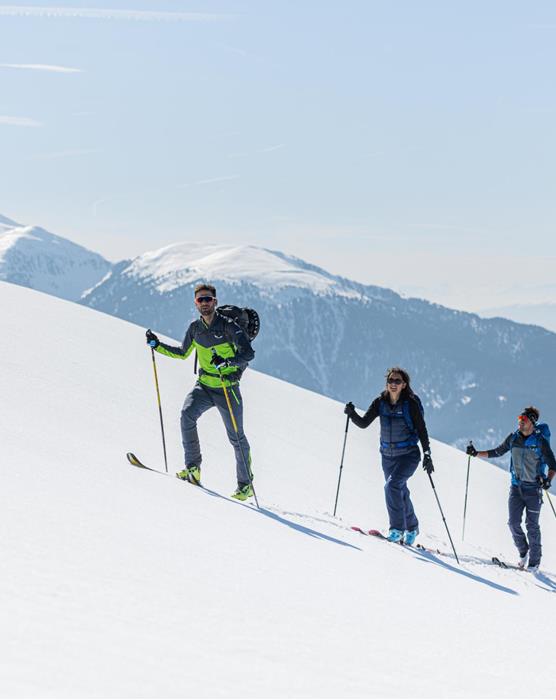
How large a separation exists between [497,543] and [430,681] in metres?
11.9

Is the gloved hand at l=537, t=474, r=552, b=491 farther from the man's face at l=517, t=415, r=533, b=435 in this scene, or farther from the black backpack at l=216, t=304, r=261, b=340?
the black backpack at l=216, t=304, r=261, b=340

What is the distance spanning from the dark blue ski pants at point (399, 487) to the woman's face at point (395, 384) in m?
0.87

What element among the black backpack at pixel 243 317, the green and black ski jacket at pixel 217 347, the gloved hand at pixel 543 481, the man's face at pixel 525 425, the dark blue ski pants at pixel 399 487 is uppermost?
the black backpack at pixel 243 317

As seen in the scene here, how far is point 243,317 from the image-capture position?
909cm

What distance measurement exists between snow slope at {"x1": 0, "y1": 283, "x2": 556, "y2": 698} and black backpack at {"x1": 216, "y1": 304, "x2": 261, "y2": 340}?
2.08 meters

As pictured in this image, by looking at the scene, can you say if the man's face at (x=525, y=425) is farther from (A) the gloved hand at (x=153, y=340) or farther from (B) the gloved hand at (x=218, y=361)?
(A) the gloved hand at (x=153, y=340)

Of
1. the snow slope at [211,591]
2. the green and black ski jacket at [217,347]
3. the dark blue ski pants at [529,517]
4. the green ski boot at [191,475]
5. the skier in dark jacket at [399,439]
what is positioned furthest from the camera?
the dark blue ski pants at [529,517]

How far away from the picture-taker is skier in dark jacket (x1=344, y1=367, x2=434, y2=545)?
9.41 metres

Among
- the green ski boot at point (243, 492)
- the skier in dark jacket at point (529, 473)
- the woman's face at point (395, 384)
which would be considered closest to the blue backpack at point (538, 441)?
the skier in dark jacket at point (529, 473)

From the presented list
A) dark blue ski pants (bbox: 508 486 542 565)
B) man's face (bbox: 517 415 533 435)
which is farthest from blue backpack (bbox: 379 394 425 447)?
dark blue ski pants (bbox: 508 486 542 565)

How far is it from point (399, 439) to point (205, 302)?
3.15 m

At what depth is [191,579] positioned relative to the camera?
182 inches

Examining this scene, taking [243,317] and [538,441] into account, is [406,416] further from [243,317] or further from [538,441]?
[538,441]

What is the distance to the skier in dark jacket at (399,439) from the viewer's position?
9414 millimetres
